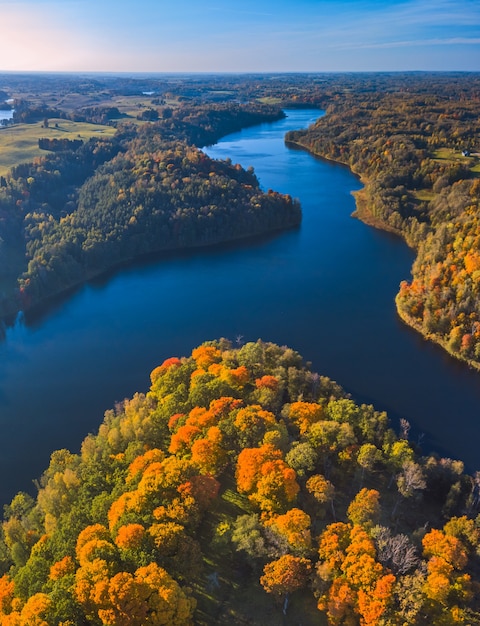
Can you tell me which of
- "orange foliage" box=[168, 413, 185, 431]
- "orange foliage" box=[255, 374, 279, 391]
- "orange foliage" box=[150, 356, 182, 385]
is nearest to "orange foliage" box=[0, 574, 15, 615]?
"orange foliage" box=[168, 413, 185, 431]

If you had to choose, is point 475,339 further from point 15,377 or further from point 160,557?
point 15,377

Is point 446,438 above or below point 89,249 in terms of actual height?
below

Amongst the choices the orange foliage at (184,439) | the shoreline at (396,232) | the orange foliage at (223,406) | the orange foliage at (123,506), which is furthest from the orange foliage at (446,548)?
the shoreline at (396,232)

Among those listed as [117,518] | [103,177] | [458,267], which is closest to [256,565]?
[117,518]

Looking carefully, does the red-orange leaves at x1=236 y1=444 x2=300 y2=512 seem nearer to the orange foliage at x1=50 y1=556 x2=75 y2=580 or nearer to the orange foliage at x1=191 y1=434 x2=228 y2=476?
the orange foliage at x1=191 y1=434 x2=228 y2=476

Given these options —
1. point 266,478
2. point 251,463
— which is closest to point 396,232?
point 251,463
